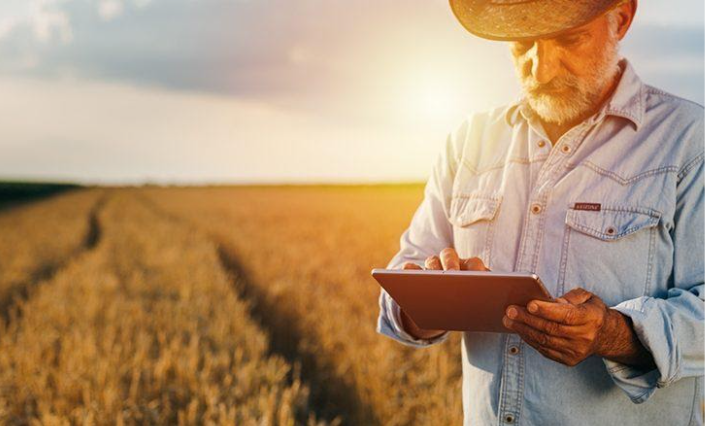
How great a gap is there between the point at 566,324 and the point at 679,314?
0.36 metres

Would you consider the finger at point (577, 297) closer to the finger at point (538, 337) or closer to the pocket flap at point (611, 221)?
the finger at point (538, 337)

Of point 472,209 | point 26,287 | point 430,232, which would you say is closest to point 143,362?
point 430,232

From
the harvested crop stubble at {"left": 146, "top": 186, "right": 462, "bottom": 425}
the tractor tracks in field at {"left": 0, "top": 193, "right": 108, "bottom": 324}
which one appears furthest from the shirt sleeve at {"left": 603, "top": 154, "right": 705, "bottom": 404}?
the tractor tracks in field at {"left": 0, "top": 193, "right": 108, "bottom": 324}

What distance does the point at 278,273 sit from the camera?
8.76 meters

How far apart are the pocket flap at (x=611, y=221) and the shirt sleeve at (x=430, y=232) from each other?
473 mm

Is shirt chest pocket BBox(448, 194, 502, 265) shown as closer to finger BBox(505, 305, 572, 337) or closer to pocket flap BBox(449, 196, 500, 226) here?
pocket flap BBox(449, 196, 500, 226)

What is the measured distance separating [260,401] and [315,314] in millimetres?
2509

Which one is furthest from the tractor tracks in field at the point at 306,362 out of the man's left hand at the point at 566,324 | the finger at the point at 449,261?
the man's left hand at the point at 566,324

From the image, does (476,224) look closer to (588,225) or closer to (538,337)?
(588,225)

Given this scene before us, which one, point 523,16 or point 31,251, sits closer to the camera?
point 523,16

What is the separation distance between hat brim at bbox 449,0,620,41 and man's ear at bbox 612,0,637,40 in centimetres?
18

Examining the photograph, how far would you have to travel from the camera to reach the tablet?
5.38 ft

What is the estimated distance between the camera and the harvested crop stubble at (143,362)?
3.89 m

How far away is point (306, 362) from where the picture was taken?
564 cm
